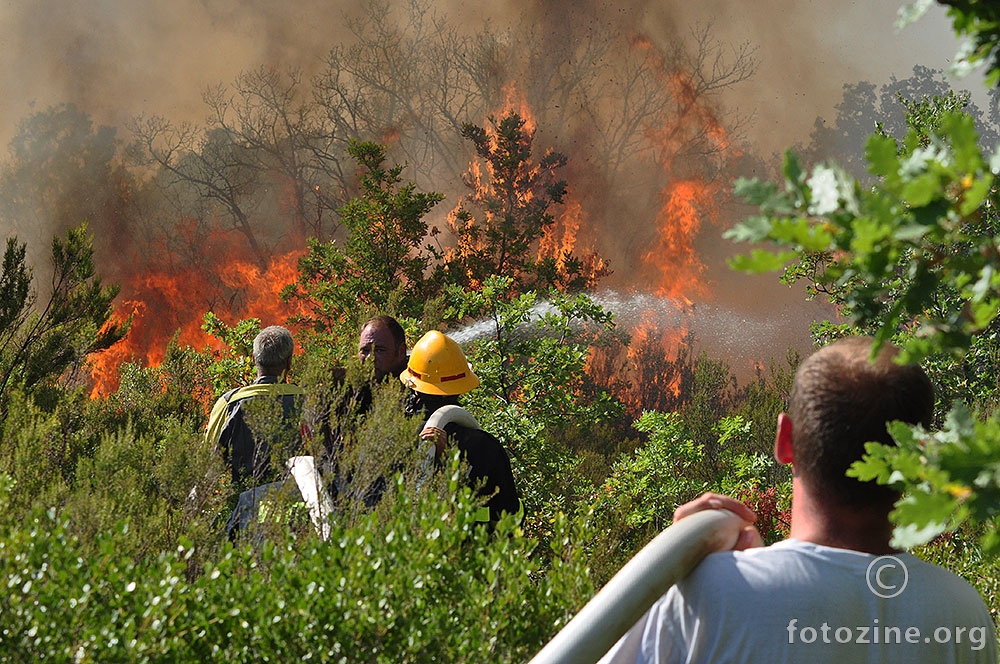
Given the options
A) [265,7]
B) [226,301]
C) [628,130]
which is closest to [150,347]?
[226,301]

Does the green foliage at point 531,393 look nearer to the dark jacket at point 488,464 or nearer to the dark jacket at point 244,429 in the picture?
the dark jacket at point 244,429

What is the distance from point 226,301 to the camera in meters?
18.6

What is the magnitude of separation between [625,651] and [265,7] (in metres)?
19.9

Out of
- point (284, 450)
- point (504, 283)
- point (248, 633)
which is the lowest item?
point (248, 633)

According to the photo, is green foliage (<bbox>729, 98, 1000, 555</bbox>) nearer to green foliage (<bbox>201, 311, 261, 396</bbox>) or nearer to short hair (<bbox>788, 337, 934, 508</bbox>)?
short hair (<bbox>788, 337, 934, 508</bbox>)

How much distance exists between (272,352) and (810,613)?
2913 mm

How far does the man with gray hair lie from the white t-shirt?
1970 mm

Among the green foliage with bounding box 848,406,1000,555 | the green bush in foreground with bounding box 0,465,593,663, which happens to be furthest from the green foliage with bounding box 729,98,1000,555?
the green bush in foreground with bounding box 0,465,593,663

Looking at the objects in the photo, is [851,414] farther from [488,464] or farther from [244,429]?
[244,429]

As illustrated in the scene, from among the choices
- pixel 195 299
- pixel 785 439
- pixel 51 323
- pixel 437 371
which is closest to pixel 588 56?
pixel 195 299

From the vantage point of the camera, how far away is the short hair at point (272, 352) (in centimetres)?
390

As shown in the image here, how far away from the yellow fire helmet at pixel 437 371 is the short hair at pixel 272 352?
479 mm

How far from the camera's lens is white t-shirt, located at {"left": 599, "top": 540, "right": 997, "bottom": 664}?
133 cm

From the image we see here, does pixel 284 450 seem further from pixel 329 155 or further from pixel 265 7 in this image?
pixel 265 7
